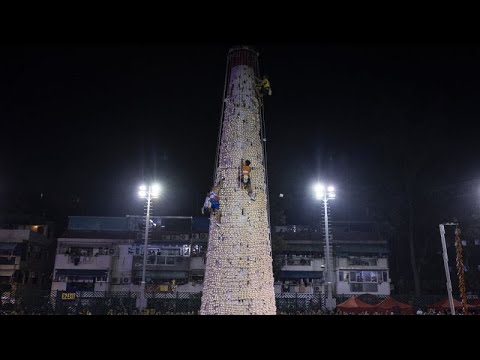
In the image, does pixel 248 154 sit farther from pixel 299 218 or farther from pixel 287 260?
pixel 299 218

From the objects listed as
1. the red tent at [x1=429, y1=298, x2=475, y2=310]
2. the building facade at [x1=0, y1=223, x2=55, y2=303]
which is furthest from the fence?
the building facade at [x1=0, y1=223, x2=55, y2=303]

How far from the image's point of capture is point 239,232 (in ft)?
51.8

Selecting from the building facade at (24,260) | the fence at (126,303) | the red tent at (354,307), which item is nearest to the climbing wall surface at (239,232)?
the red tent at (354,307)

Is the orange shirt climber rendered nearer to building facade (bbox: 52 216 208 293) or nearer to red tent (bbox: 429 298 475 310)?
red tent (bbox: 429 298 475 310)

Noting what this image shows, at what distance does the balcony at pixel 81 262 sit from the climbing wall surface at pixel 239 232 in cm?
2163

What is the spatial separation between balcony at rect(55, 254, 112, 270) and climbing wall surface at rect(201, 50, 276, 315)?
2163cm

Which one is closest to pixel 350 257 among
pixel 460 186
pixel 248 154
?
pixel 460 186

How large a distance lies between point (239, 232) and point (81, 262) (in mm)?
23781

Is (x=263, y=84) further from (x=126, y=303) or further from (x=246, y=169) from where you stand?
(x=126, y=303)

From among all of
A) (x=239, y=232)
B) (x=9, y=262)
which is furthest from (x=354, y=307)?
(x=9, y=262)

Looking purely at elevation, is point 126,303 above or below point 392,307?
below
